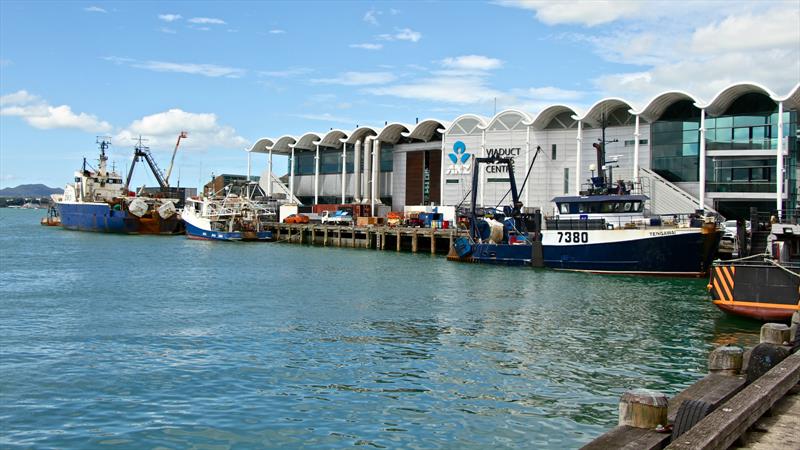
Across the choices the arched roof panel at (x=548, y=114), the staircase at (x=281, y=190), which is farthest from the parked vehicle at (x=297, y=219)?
the arched roof panel at (x=548, y=114)

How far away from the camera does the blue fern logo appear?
62625 mm

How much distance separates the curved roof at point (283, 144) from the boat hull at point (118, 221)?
45.7 ft

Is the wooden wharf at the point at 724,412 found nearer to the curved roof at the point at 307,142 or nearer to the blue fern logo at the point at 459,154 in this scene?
the blue fern logo at the point at 459,154

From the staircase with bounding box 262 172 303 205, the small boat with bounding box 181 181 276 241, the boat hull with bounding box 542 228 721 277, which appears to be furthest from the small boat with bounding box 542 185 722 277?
the staircase with bounding box 262 172 303 205

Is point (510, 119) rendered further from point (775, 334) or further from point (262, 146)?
point (775, 334)

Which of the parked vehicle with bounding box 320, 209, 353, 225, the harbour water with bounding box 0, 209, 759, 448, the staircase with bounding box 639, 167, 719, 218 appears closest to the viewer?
the harbour water with bounding box 0, 209, 759, 448

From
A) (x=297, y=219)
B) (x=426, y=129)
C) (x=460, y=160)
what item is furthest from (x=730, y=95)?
(x=297, y=219)

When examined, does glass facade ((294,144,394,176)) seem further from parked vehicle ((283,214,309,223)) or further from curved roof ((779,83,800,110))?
curved roof ((779,83,800,110))

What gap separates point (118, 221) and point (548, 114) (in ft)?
154

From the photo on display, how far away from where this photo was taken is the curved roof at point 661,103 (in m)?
48.2

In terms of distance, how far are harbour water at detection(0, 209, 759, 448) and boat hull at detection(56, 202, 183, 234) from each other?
45.1 metres

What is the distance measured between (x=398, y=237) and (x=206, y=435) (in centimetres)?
4698

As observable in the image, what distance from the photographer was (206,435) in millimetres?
10492

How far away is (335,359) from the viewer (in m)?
15.7
